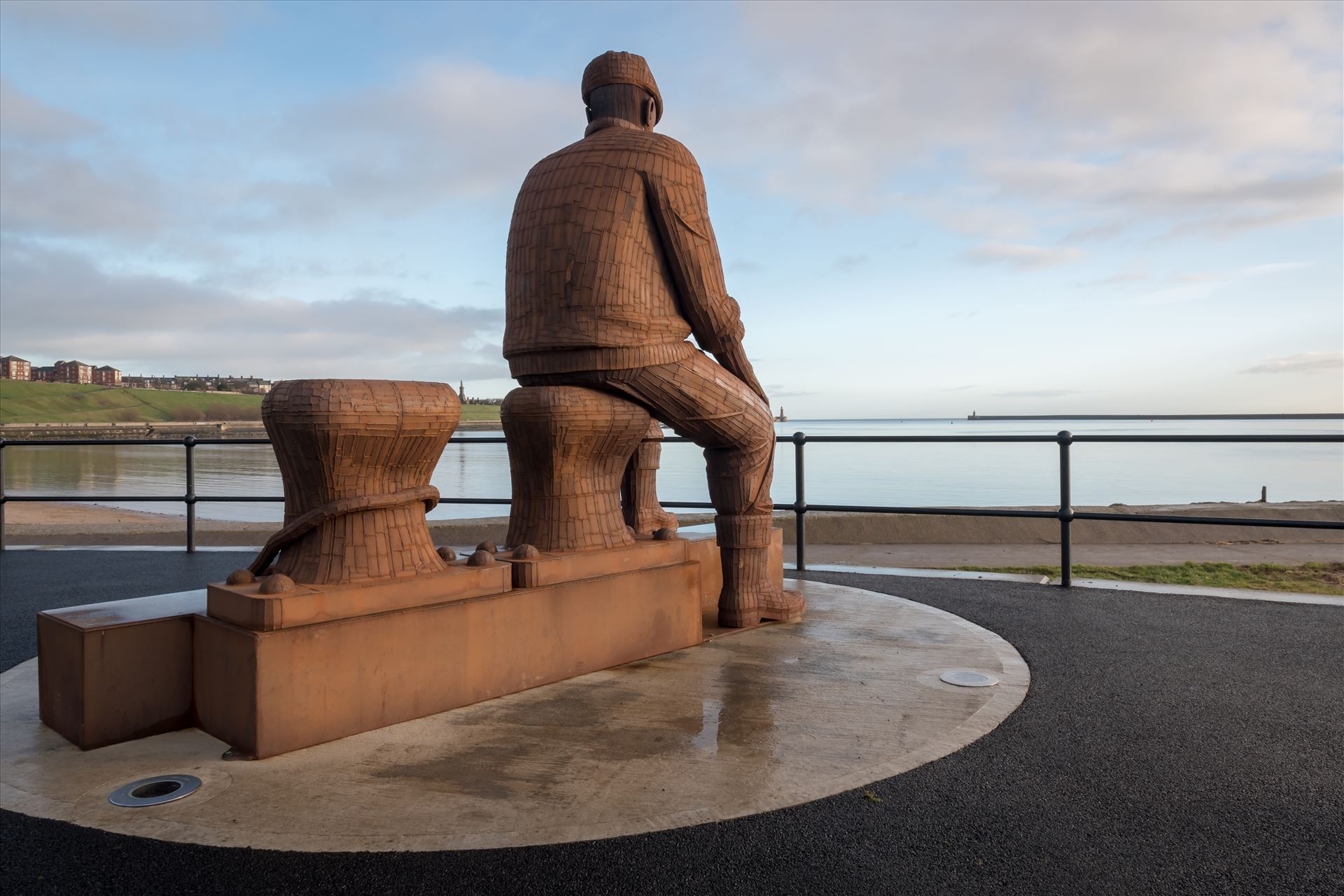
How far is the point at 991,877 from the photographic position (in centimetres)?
161

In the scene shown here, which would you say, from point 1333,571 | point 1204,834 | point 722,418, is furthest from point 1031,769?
point 1333,571

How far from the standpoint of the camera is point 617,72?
350cm

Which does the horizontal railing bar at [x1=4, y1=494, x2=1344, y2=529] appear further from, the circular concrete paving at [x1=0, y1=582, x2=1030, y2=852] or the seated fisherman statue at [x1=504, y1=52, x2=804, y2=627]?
the circular concrete paving at [x1=0, y1=582, x2=1030, y2=852]

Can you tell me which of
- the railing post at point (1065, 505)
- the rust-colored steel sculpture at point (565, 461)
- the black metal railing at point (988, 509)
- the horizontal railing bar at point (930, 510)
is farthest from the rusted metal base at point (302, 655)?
the railing post at point (1065, 505)

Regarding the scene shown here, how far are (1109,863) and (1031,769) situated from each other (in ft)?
1.57

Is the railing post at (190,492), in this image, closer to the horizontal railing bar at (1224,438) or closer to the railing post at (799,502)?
the railing post at (799,502)

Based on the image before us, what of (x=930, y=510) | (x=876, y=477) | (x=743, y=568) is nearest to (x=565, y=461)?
(x=743, y=568)

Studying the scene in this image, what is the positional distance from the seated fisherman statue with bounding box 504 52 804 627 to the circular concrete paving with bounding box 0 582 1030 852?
1.05m

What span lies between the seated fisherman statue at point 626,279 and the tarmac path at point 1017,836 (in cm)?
162

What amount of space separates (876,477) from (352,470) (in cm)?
2628

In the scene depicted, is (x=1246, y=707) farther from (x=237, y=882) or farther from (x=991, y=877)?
(x=237, y=882)

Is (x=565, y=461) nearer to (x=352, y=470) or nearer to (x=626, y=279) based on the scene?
(x=626, y=279)

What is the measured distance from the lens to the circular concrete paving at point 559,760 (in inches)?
71.9

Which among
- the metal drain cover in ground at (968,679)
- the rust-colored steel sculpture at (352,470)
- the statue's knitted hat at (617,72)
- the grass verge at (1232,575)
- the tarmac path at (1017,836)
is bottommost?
the grass verge at (1232,575)
